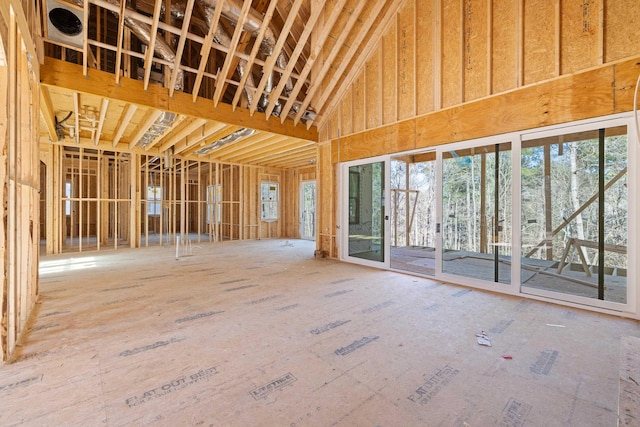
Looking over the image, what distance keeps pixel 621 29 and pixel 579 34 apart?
1.17 ft

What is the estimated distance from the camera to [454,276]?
4516 mm

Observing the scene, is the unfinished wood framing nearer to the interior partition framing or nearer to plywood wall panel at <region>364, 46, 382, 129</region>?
plywood wall panel at <region>364, 46, 382, 129</region>

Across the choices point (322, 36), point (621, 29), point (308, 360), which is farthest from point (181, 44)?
point (621, 29)

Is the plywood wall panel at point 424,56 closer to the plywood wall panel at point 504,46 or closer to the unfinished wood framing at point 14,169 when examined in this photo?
the plywood wall panel at point 504,46

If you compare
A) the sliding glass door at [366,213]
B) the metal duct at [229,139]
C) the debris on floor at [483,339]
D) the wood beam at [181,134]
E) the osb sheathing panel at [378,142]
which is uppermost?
the wood beam at [181,134]

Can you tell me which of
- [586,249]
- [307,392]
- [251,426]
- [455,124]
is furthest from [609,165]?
[251,426]

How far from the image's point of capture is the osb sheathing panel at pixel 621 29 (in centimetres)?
306

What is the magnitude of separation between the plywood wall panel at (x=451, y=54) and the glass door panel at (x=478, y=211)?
885 mm

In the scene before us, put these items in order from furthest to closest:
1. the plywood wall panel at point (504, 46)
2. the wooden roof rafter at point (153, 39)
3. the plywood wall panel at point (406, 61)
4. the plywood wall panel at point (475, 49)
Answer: the plywood wall panel at point (406, 61)
the plywood wall panel at point (475, 49)
the plywood wall panel at point (504, 46)
the wooden roof rafter at point (153, 39)

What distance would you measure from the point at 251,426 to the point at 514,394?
5.35ft

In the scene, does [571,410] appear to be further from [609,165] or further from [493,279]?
[609,165]

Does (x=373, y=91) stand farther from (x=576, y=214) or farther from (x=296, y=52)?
(x=576, y=214)

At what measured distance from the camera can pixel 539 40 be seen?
144 inches

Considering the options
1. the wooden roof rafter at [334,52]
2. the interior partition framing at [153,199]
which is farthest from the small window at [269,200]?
the wooden roof rafter at [334,52]
